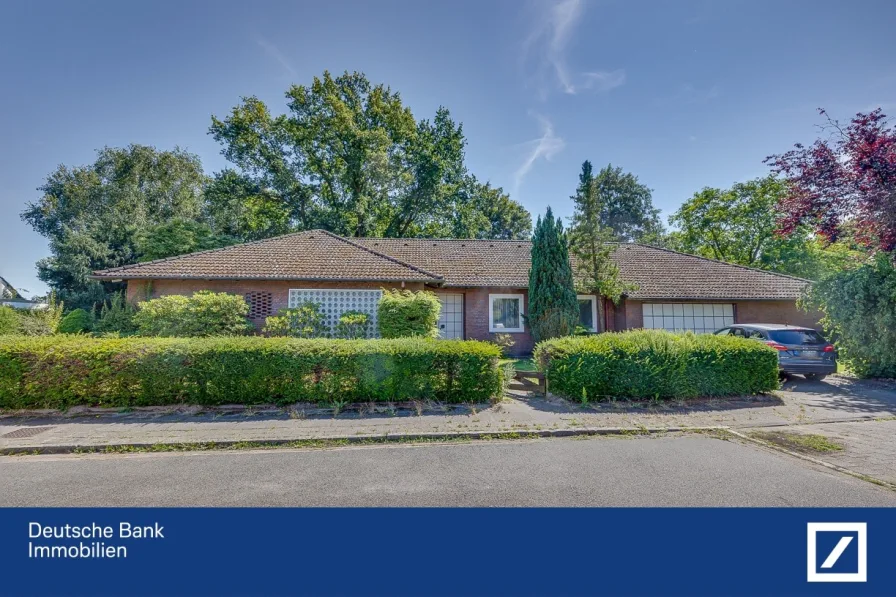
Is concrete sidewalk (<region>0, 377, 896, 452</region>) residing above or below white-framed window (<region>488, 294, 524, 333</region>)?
below

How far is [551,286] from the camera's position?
1400 cm

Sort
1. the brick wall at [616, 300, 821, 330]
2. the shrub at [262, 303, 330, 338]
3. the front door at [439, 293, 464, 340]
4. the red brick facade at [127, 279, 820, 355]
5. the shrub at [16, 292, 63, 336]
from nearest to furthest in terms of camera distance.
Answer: the shrub at [262, 303, 330, 338]
the shrub at [16, 292, 63, 336]
the red brick facade at [127, 279, 820, 355]
the front door at [439, 293, 464, 340]
the brick wall at [616, 300, 821, 330]

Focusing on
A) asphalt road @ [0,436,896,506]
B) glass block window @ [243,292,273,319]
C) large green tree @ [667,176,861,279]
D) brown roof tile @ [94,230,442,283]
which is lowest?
asphalt road @ [0,436,896,506]

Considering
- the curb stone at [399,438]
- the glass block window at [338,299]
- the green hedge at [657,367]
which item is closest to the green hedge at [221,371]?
the curb stone at [399,438]

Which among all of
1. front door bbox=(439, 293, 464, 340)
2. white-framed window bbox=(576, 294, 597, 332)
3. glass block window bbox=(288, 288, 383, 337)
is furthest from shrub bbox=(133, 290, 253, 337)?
white-framed window bbox=(576, 294, 597, 332)

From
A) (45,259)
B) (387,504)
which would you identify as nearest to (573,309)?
(387,504)

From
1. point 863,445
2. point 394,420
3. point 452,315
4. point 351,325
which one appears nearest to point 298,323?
point 351,325

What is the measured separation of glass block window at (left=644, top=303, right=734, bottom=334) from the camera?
54.4 feet

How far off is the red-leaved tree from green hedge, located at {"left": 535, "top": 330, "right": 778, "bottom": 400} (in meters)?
5.74

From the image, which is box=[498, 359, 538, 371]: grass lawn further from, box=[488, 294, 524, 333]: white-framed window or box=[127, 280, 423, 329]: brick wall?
box=[127, 280, 423, 329]: brick wall

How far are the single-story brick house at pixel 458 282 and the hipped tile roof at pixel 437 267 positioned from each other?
4cm
